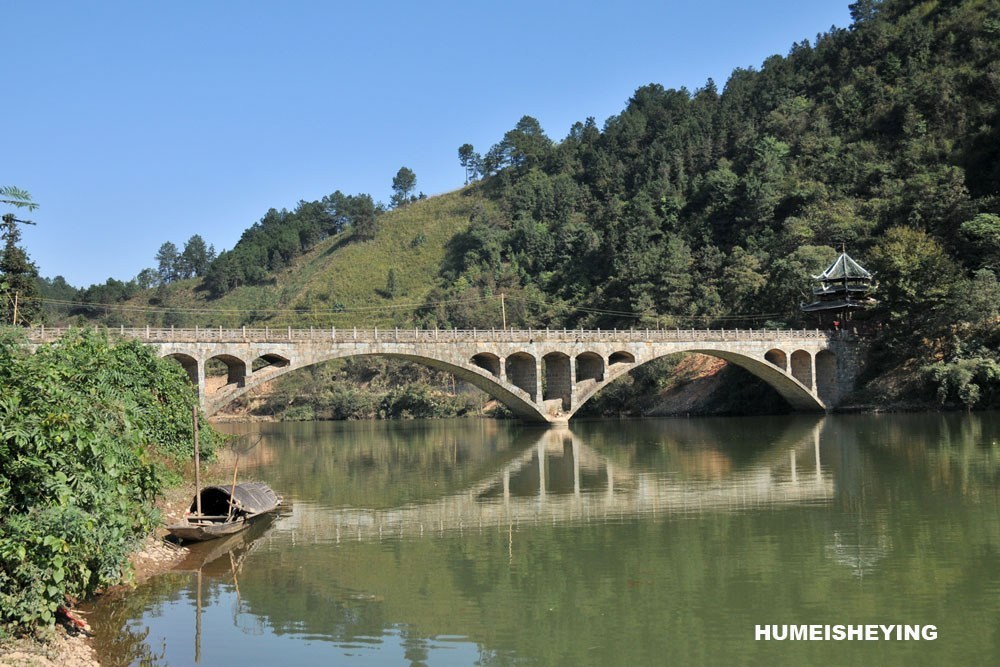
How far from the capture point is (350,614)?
51.2ft

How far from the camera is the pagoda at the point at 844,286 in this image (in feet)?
230

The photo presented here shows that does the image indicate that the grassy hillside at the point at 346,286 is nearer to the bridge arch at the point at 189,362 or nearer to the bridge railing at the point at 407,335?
the bridge railing at the point at 407,335

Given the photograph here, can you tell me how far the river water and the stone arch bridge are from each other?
65.1 feet

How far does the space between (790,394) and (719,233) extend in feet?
112

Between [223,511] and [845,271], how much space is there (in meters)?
57.4

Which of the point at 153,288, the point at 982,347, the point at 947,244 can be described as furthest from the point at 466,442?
the point at 153,288

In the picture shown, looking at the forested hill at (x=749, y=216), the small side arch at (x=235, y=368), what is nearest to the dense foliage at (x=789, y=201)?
the forested hill at (x=749, y=216)

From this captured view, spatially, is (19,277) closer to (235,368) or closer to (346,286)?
(235,368)

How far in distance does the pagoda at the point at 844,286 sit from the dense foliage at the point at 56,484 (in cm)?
6258

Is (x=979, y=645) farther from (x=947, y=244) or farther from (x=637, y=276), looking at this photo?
(x=637, y=276)

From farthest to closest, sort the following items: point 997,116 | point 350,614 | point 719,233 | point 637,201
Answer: point 637,201 → point 719,233 → point 997,116 → point 350,614

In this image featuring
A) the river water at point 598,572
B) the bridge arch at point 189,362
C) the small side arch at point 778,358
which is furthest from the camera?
the small side arch at point 778,358

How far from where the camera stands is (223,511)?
23.8 m

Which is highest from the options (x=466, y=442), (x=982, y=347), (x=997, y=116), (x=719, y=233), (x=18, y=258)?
(x=997, y=116)
